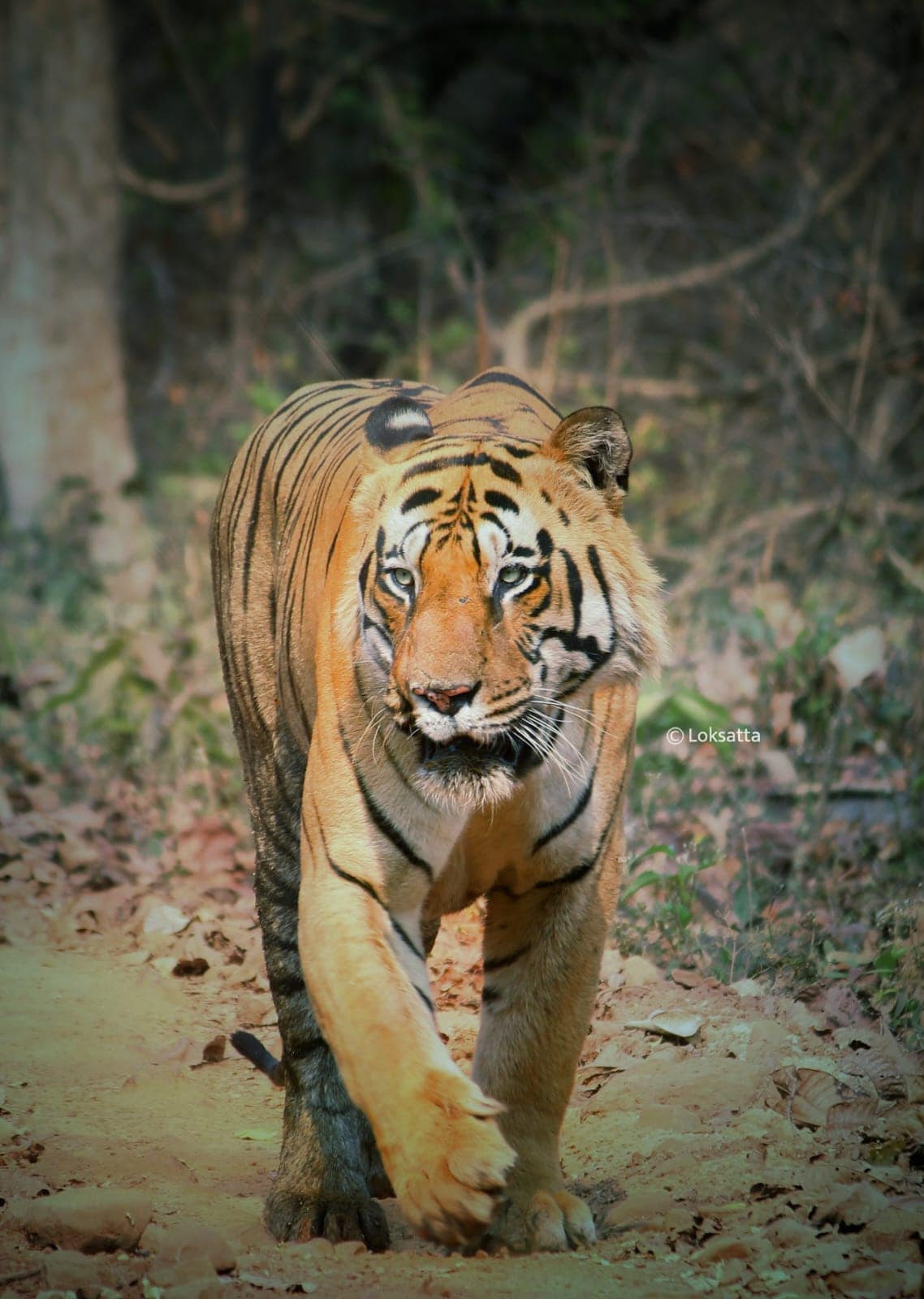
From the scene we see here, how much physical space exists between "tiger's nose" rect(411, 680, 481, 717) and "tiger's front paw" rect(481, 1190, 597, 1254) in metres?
0.98

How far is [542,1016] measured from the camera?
9.67 feet

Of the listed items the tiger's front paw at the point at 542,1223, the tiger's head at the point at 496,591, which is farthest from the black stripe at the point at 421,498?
the tiger's front paw at the point at 542,1223

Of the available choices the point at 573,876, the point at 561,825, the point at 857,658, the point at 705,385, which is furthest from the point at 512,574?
→ the point at 705,385

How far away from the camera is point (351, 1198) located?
304cm

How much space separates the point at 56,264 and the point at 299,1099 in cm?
754

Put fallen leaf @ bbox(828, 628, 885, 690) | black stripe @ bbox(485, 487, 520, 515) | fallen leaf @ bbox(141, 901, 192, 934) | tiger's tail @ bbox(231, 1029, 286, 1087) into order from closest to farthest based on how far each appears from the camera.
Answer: black stripe @ bbox(485, 487, 520, 515) < tiger's tail @ bbox(231, 1029, 286, 1087) < fallen leaf @ bbox(141, 901, 192, 934) < fallen leaf @ bbox(828, 628, 885, 690)

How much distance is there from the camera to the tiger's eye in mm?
2664

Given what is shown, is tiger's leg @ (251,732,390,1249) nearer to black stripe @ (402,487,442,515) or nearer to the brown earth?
the brown earth

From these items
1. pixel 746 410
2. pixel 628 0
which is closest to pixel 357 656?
pixel 746 410

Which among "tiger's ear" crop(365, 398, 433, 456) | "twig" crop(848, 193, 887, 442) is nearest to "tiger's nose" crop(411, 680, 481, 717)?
"tiger's ear" crop(365, 398, 433, 456)

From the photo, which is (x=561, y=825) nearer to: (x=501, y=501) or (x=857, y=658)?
(x=501, y=501)

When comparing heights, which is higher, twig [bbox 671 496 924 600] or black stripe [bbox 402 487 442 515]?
twig [bbox 671 496 924 600]

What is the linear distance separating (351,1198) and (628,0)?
10936 mm

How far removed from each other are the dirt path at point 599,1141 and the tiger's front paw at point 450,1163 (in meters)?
0.30
